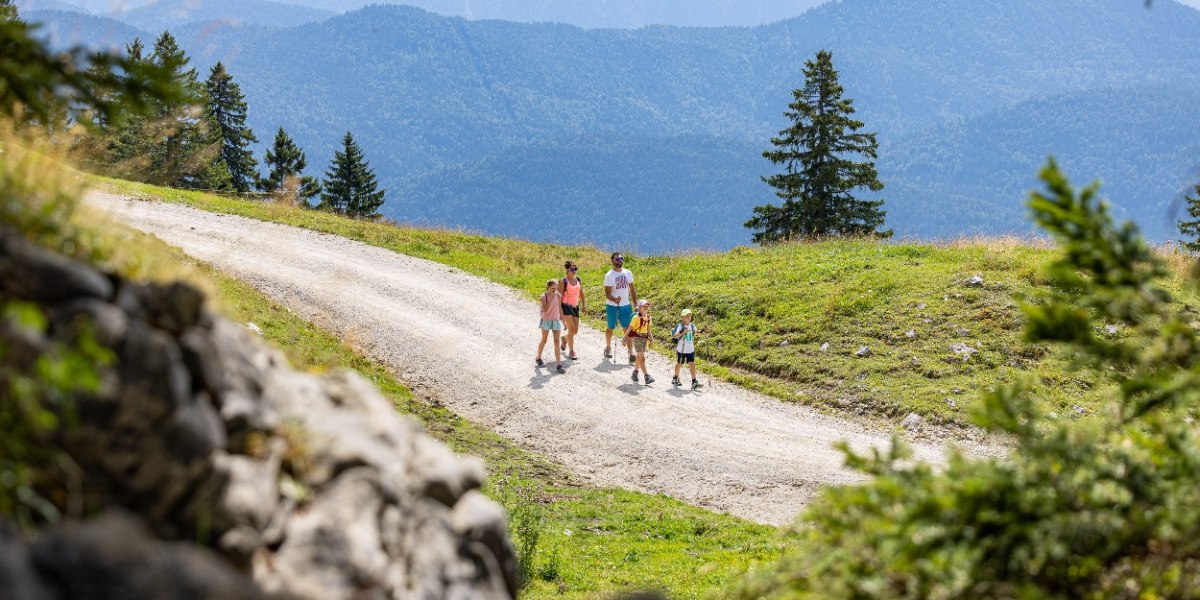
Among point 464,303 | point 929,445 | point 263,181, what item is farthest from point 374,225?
point 263,181

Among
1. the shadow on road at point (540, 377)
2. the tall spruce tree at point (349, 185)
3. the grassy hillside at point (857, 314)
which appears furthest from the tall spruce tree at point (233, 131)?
the shadow on road at point (540, 377)

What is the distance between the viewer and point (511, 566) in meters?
6.92

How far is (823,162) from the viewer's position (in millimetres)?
48406

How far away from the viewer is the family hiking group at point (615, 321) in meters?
22.2

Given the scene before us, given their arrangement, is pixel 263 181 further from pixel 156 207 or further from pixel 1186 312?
pixel 1186 312

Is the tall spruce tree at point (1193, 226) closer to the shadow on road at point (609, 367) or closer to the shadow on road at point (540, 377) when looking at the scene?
the shadow on road at point (609, 367)

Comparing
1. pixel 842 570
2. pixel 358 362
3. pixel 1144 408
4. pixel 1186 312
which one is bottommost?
pixel 358 362

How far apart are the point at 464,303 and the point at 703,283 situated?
7836 mm

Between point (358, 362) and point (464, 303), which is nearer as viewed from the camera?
point (358, 362)

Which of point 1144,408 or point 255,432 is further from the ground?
point 1144,408

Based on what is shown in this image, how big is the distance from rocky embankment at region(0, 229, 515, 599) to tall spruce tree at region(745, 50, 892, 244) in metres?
41.7

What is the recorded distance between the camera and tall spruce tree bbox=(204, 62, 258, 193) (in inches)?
2793

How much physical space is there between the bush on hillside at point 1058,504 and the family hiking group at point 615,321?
1554 cm

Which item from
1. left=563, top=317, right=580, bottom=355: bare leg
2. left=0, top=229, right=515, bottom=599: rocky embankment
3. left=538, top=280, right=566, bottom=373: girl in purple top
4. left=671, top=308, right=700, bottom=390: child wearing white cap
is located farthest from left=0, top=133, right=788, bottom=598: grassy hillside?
left=671, top=308, right=700, bottom=390: child wearing white cap
